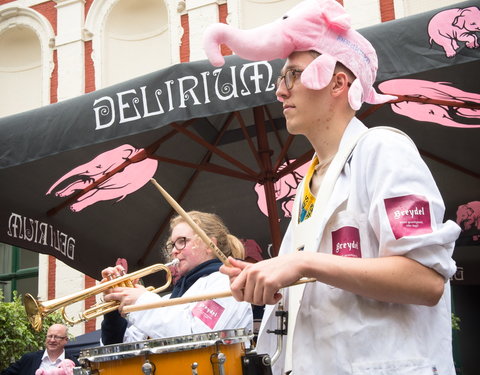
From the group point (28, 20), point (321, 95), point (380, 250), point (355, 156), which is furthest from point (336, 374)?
point (28, 20)

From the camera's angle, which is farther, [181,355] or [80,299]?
[80,299]

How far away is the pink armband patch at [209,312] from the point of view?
11.3ft

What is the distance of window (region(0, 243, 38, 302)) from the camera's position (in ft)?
46.6

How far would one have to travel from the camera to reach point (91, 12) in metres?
14.4

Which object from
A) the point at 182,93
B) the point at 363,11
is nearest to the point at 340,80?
the point at 182,93

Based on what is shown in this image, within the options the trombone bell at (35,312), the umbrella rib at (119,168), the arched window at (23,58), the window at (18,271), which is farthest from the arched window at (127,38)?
the trombone bell at (35,312)

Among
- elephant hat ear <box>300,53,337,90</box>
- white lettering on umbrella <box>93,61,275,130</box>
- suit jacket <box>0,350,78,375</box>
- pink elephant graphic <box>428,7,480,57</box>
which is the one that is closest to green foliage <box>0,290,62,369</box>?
suit jacket <box>0,350,78,375</box>

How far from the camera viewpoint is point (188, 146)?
668 cm

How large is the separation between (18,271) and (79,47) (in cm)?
497

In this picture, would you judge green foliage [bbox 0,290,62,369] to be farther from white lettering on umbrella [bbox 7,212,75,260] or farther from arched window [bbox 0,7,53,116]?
arched window [bbox 0,7,53,116]

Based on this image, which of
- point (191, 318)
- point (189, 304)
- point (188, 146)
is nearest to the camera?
point (191, 318)

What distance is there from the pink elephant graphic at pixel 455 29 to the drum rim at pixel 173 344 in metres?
2.50

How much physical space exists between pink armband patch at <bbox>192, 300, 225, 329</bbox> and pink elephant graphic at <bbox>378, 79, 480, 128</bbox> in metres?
2.05

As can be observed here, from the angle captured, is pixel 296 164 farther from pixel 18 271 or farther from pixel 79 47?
pixel 18 271
